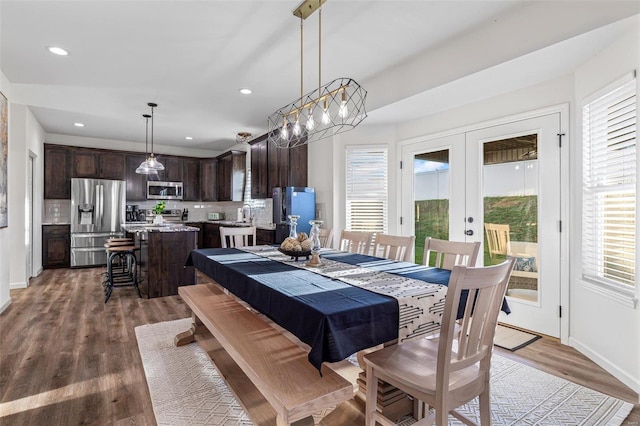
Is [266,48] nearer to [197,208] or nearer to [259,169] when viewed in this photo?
[259,169]

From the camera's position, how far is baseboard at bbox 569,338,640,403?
215 centimetres

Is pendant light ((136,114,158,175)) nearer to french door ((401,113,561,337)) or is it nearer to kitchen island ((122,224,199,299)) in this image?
kitchen island ((122,224,199,299))

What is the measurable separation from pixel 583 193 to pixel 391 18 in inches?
83.2

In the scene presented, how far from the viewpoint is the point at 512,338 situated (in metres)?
3.01

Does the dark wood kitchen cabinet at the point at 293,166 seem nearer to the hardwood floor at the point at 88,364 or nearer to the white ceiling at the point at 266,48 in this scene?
the white ceiling at the point at 266,48

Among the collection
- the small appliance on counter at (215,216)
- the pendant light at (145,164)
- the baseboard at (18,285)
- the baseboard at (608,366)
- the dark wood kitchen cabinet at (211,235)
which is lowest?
the baseboard at (608,366)

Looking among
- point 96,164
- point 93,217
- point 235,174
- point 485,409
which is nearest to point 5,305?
point 93,217

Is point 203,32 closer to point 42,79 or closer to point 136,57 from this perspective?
point 136,57

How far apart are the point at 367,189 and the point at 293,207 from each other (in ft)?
3.47

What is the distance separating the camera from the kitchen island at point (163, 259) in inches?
169

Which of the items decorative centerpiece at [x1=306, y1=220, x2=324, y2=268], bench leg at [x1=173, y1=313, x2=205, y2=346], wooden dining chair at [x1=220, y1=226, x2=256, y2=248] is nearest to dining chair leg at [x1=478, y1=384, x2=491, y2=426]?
decorative centerpiece at [x1=306, y1=220, x2=324, y2=268]

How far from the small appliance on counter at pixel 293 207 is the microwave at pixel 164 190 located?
3.75 metres

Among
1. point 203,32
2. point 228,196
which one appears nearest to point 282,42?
point 203,32

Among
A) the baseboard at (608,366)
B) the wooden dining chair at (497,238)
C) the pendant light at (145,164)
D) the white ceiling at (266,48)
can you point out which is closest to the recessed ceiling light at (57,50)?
the white ceiling at (266,48)
